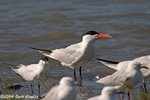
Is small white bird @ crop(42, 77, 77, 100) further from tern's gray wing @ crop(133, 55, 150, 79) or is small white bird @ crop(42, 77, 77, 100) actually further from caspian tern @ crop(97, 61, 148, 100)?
tern's gray wing @ crop(133, 55, 150, 79)

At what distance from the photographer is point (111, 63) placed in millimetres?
10625

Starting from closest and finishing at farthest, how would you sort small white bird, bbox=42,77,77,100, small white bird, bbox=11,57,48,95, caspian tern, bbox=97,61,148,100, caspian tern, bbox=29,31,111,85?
small white bird, bbox=42,77,77,100, caspian tern, bbox=97,61,148,100, small white bird, bbox=11,57,48,95, caspian tern, bbox=29,31,111,85

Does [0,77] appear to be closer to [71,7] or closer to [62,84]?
[62,84]

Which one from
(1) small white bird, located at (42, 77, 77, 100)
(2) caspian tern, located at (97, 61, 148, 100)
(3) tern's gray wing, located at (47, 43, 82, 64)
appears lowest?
(3) tern's gray wing, located at (47, 43, 82, 64)

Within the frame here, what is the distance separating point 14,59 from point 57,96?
21.2ft

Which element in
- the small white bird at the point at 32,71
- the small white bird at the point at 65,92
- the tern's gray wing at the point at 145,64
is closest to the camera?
the small white bird at the point at 65,92

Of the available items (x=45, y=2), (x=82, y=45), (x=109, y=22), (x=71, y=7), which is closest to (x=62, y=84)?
(x=82, y=45)

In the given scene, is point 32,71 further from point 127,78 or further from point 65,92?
point 65,92

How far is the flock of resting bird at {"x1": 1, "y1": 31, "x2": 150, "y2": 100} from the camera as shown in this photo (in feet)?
24.0

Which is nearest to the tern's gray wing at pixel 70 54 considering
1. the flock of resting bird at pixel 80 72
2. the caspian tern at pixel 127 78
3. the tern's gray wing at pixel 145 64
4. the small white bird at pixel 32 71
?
the flock of resting bird at pixel 80 72

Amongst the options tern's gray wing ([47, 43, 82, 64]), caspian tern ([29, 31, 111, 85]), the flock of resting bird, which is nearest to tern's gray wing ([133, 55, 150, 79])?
the flock of resting bird

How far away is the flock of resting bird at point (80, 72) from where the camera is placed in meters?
7.31

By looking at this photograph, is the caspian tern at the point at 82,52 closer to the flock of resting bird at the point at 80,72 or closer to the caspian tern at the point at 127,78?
the flock of resting bird at the point at 80,72

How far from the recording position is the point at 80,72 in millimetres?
11641
